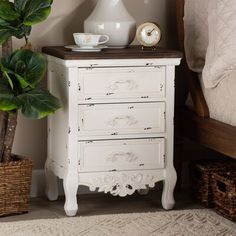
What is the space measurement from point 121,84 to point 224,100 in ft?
1.43

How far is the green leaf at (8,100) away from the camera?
112 inches

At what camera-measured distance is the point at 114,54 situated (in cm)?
302

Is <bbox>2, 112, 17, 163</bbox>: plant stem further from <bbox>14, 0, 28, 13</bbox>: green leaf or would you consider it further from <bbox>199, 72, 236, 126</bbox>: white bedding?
<bbox>199, 72, 236, 126</bbox>: white bedding

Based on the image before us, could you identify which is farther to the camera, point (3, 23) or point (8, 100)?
point (3, 23)

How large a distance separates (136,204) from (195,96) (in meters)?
0.56

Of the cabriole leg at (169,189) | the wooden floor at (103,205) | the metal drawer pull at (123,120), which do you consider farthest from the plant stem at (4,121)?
the cabriole leg at (169,189)

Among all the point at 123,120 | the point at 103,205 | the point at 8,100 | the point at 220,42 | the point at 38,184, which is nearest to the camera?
the point at 8,100

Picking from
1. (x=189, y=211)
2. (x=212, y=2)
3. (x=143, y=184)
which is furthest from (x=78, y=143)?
(x=212, y=2)

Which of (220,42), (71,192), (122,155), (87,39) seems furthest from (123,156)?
(220,42)

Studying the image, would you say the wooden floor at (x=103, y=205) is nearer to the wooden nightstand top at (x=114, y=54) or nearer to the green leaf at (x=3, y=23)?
the wooden nightstand top at (x=114, y=54)

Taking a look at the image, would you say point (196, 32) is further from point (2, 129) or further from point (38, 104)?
point (2, 129)

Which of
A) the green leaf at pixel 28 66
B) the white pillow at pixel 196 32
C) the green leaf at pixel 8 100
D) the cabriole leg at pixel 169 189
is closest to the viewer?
the green leaf at pixel 8 100

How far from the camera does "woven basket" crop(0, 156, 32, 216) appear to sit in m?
3.05

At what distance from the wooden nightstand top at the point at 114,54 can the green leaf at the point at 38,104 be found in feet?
0.58
